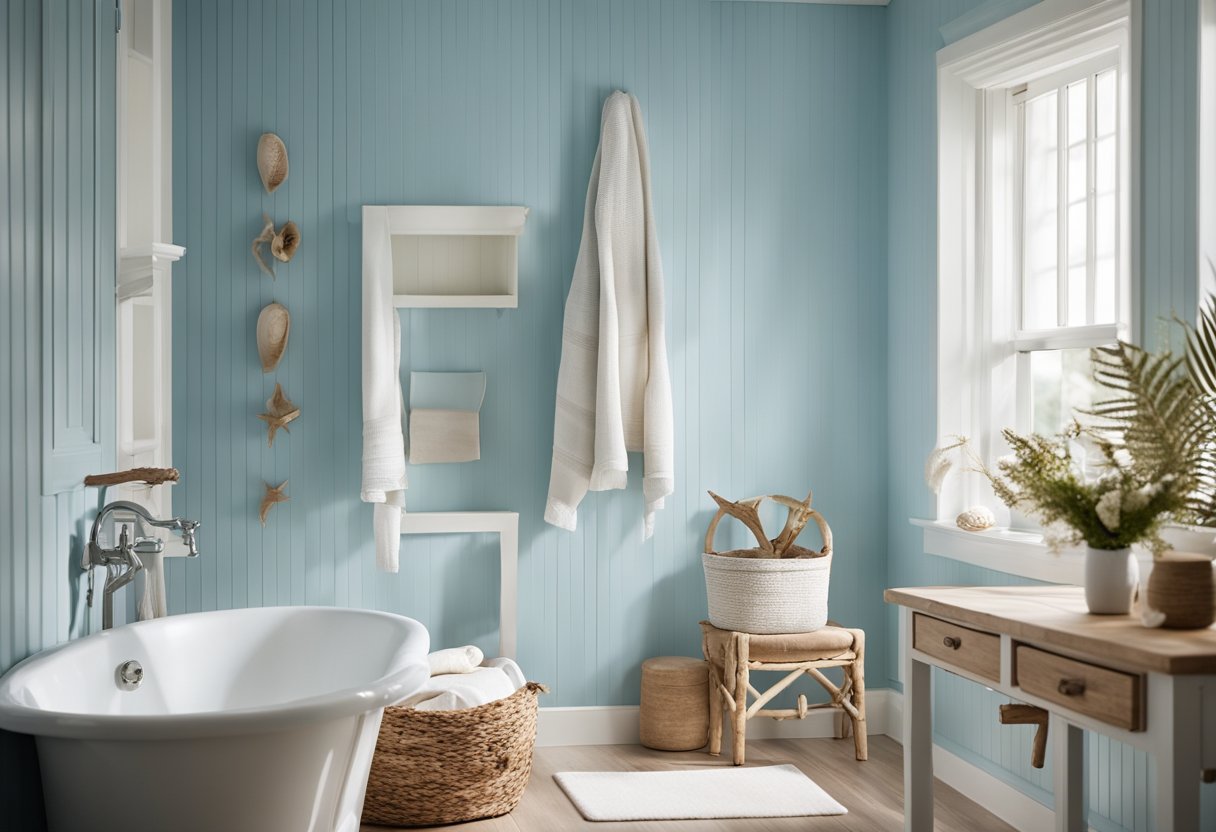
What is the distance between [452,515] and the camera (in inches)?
152

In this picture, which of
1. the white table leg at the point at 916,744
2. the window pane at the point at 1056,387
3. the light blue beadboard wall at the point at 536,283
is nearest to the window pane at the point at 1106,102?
the window pane at the point at 1056,387

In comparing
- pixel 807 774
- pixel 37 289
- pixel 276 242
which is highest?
pixel 276 242

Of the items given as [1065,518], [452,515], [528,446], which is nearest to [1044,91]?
[1065,518]

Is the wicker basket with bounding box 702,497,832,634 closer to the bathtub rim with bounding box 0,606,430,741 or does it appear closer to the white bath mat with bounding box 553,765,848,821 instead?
the white bath mat with bounding box 553,765,848,821

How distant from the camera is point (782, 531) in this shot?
12.8 feet

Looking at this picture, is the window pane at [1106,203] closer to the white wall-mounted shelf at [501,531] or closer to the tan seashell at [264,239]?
the white wall-mounted shelf at [501,531]

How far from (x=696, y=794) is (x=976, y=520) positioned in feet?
3.87

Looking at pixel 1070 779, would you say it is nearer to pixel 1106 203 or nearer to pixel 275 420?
pixel 1106 203

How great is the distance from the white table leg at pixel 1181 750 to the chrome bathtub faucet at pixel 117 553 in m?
1.90

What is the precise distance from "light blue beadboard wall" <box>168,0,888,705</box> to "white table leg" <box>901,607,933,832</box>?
4.50ft

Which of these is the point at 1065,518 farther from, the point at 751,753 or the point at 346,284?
the point at 346,284

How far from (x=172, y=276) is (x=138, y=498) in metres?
0.82

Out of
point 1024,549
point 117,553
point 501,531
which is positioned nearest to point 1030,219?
point 1024,549

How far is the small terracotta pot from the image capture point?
81.0 inches
